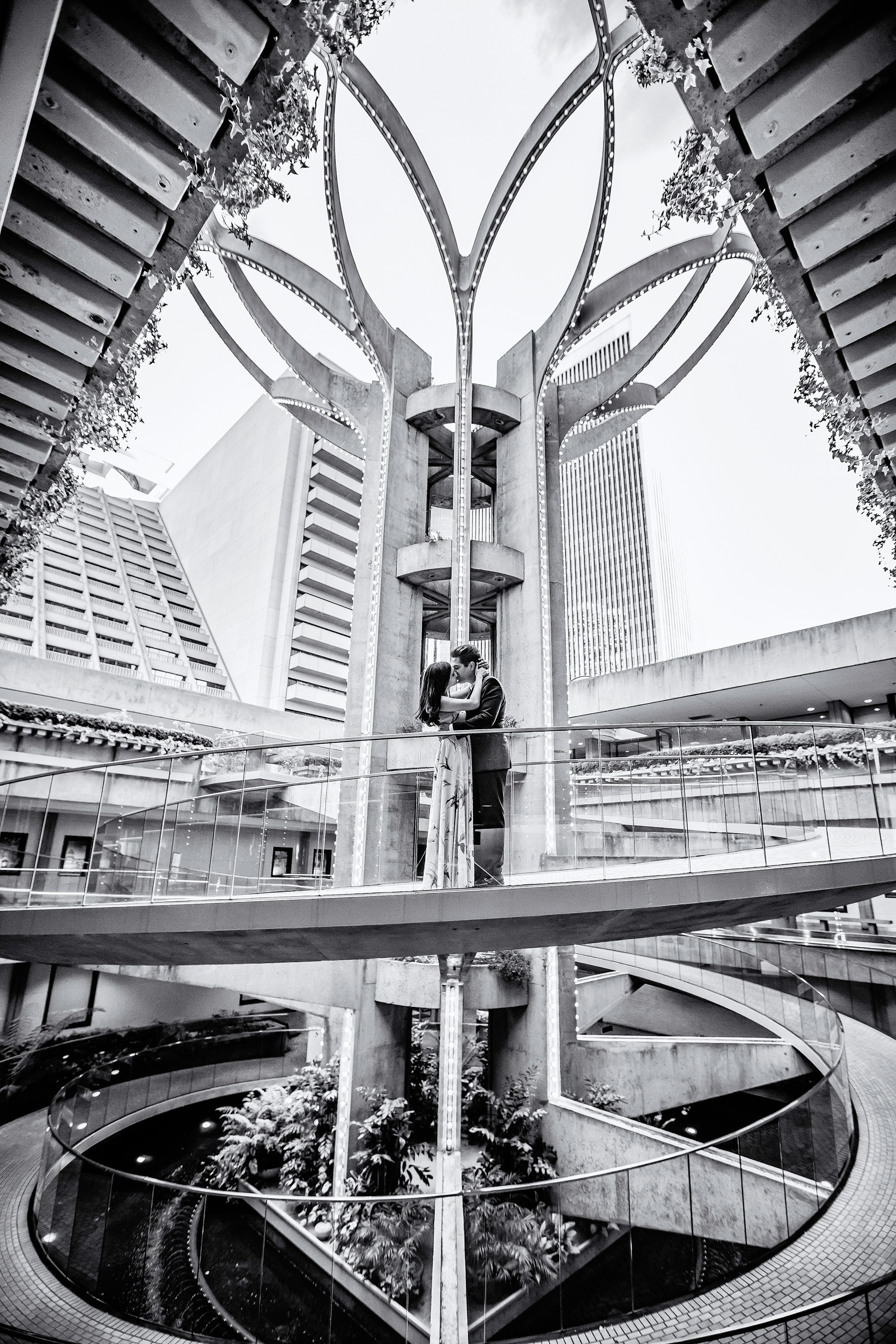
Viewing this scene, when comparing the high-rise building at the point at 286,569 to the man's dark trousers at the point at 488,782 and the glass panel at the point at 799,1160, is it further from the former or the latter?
the glass panel at the point at 799,1160

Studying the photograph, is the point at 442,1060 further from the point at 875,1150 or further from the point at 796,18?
the point at 796,18

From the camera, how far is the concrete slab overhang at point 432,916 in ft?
20.3

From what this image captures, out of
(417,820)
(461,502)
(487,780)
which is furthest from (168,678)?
(487,780)

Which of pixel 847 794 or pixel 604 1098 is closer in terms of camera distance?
pixel 847 794

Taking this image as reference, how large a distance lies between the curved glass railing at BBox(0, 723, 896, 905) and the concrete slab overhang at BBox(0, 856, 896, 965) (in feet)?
1.01

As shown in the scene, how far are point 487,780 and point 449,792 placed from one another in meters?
0.38

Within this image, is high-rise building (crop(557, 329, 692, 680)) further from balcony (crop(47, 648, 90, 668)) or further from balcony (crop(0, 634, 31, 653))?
balcony (crop(0, 634, 31, 653))

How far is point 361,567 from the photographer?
15461 millimetres

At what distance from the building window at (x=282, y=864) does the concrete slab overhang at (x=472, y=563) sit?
8064 millimetres

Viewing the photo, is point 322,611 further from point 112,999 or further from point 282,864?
point 282,864

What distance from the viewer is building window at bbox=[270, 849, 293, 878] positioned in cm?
727

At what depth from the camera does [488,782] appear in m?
6.53

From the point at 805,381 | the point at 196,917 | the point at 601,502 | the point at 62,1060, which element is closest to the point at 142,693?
the point at 62,1060

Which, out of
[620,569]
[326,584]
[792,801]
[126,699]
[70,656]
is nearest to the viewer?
[792,801]
